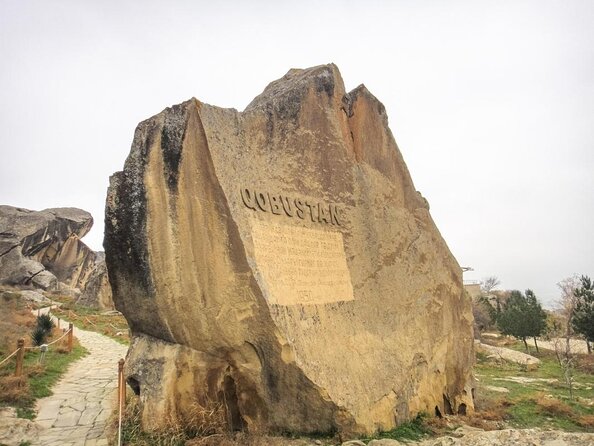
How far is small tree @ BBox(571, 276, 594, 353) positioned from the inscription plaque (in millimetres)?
19684

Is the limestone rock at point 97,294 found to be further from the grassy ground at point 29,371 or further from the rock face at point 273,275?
the rock face at point 273,275

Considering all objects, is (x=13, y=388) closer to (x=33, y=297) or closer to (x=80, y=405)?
(x=80, y=405)

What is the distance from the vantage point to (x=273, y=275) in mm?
5441

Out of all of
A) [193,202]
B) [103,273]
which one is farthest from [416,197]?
[103,273]

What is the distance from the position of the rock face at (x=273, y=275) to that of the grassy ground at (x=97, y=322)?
1117 centimetres

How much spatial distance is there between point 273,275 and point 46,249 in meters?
38.5

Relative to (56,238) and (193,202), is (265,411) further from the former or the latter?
(56,238)

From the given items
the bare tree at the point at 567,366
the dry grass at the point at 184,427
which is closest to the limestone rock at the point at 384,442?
the dry grass at the point at 184,427

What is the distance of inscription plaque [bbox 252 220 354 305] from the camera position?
541 cm

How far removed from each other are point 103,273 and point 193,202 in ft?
86.7

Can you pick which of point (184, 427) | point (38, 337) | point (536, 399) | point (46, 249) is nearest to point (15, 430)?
point (184, 427)

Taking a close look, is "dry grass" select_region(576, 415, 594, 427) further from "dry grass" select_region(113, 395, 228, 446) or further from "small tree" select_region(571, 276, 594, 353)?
"small tree" select_region(571, 276, 594, 353)

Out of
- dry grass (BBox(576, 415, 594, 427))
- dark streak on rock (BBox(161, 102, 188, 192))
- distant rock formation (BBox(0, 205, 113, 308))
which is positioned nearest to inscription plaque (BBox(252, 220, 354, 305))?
dark streak on rock (BBox(161, 102, 188, 192))

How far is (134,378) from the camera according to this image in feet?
16.1
